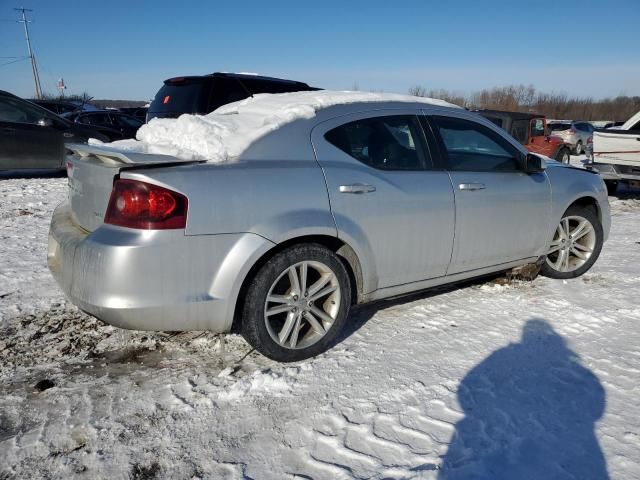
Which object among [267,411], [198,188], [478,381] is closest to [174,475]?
[267,411]

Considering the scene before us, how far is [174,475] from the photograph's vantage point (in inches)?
80.2

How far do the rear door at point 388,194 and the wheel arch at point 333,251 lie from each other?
0.21 feet

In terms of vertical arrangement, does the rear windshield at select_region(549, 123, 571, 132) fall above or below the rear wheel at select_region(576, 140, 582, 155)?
above

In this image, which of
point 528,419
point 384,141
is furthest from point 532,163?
point 528,419

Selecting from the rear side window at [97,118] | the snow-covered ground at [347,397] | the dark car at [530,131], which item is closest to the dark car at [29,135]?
the rear side window at [97,118]

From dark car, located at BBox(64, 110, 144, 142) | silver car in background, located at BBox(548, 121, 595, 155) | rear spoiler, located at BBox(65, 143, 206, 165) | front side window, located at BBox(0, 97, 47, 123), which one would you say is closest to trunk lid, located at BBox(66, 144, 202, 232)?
rear spoiler, located at BBox(65, 143, 206, 165)

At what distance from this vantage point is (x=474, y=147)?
12.6 ft

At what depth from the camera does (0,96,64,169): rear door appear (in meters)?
8.81

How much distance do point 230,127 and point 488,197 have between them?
194cm

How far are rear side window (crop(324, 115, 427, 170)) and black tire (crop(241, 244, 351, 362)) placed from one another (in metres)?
0.68

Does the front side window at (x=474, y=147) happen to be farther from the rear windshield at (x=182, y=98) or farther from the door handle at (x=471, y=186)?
the rear windshield at (x=182, y=98)

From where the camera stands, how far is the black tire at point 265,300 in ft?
8.95

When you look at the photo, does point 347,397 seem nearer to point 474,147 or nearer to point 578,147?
point 474,147

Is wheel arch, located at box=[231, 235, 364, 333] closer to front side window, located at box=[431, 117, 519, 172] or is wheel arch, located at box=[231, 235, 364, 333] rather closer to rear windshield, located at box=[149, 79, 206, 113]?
front side window, located at box=[431, 117, 519, 172]
